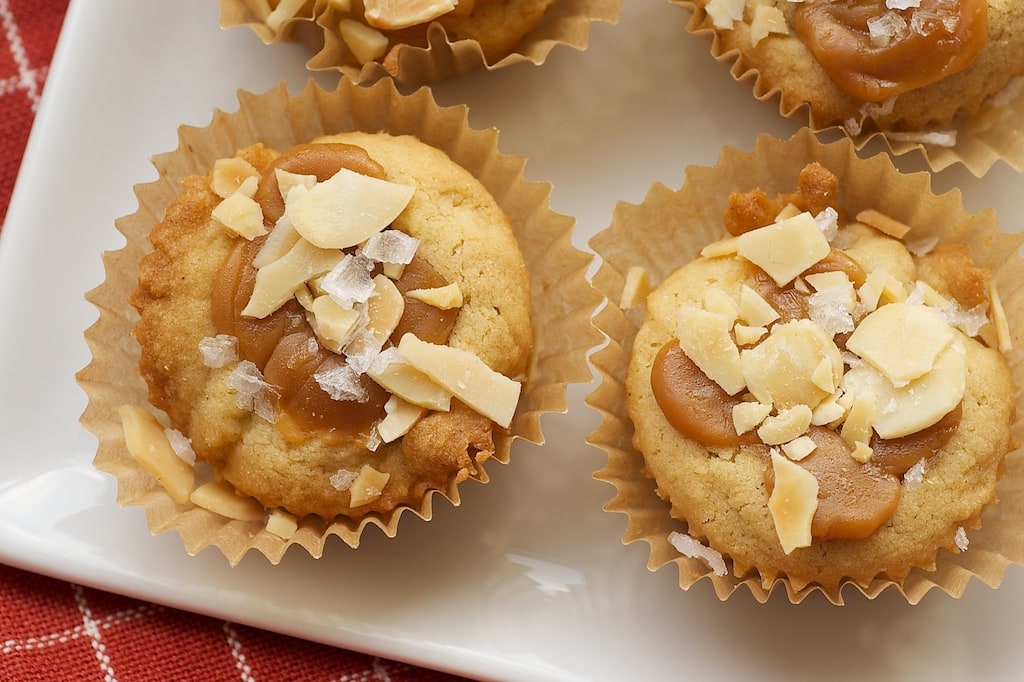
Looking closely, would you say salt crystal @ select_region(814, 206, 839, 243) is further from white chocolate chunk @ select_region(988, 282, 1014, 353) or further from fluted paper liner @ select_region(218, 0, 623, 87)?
fluted paper liner @ select_region(218, 0, 623, 87)

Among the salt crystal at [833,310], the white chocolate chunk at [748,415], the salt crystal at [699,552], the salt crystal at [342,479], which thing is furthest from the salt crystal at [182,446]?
the salt crystal at [833,310]

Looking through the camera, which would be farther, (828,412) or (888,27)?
(888,27)

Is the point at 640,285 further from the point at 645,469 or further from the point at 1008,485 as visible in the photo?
the point at 1008,485

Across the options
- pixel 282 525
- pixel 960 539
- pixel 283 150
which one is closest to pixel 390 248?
pixel 283 150

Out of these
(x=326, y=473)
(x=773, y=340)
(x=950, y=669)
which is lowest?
(x=950, y=669)

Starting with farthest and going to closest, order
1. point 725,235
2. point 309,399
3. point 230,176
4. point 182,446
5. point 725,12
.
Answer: point 725,235 → point 725,12 → point 182,446 → point 230,176 → point 309,399

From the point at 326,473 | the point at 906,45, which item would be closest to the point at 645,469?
the point at 326,473

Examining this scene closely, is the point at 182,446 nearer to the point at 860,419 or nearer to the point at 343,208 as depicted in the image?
the point at 343,208

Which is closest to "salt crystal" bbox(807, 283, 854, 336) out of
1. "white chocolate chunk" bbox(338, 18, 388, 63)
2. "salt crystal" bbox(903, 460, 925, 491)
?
"salt crystal" bbox(903, 460, 925, 491)

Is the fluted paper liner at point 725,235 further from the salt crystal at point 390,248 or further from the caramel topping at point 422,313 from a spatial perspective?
the salt crystal at point 390,248
